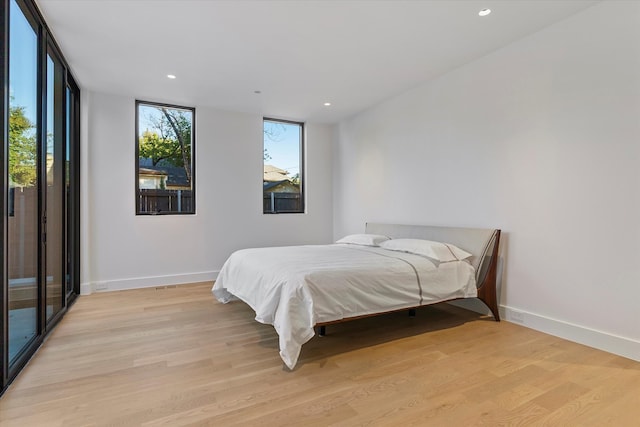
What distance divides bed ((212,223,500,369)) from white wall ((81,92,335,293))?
1.55 m

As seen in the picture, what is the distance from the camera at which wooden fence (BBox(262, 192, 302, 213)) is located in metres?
5.54

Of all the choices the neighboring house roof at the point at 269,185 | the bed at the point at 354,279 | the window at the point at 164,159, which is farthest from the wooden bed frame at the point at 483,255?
the window at the point at 164,159

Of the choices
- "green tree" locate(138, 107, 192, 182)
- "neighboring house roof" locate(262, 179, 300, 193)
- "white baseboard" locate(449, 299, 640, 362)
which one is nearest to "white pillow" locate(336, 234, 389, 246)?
"white baseboard" locate(449, 299, 640, 362)

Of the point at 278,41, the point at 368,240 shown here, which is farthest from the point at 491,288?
the point at 278,41

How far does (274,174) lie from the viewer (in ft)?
18.4

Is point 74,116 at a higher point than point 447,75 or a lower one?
lower

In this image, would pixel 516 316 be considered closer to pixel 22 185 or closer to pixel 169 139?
pixel 22 185

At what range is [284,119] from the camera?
18.4 feet

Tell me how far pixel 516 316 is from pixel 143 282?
4660 mm

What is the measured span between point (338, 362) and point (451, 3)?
286 centimetres

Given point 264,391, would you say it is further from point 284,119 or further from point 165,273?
point 284,119

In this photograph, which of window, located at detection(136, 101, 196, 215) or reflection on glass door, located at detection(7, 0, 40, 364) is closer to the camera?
reflection on glass door, located at detection(7, 0, 40, 364)

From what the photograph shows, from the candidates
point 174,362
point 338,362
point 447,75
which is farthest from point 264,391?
point 447,75

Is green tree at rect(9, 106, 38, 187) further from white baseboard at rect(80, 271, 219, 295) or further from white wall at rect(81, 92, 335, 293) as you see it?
white baseboard at rect(80, 271, 219, 295)
